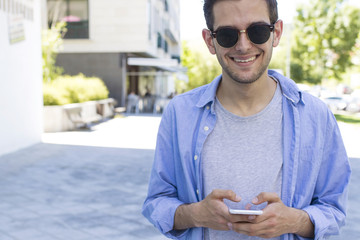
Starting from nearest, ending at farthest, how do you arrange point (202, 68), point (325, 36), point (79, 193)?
point (79, 193), point (325, 36), point (202, 68)

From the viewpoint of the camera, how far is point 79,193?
7422 millimetres

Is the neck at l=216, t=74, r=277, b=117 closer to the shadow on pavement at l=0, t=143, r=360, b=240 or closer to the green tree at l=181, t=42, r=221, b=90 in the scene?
the shadow on pavement at l=0, t=143, r=360, b=240

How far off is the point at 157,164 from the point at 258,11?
69 cm

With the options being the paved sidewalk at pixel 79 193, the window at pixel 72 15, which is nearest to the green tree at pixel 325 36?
the window at pixel 72 15

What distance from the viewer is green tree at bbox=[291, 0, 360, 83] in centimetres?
4469

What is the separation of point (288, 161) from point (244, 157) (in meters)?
0.16

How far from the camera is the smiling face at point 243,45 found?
68.7 inches

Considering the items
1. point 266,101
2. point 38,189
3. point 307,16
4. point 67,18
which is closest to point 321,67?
point 307,16

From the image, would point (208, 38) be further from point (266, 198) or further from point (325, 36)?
point (325, 36)

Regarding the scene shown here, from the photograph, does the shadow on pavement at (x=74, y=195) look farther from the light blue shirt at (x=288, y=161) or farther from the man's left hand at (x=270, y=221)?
the man's left hand at (x=270, y=221)

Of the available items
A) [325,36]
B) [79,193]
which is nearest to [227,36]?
[79,193]

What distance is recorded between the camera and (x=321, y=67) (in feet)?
156

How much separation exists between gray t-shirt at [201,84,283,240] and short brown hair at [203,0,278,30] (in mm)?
338

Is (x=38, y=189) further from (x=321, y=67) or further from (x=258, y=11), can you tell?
(x=321, y=67)
